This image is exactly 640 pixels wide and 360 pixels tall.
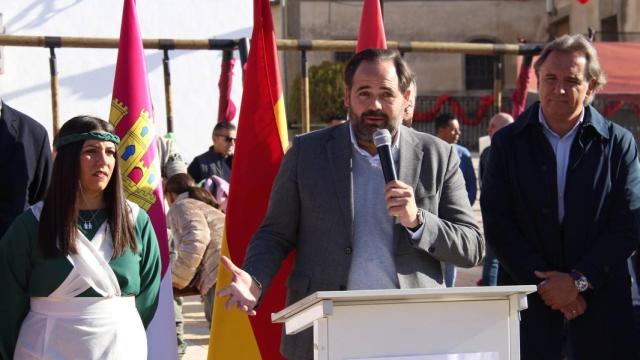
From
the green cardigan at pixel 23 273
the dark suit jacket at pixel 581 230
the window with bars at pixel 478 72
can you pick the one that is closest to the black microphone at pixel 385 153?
the dark suit jacket at pixel 581 230

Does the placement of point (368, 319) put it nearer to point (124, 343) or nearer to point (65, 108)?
point (124, 343)

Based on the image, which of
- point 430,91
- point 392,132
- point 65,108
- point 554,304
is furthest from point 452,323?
point 430,91

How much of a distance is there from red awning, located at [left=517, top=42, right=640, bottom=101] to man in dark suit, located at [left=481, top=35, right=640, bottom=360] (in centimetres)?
644

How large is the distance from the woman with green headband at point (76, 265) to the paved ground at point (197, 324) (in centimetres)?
400

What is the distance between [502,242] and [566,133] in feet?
1.73

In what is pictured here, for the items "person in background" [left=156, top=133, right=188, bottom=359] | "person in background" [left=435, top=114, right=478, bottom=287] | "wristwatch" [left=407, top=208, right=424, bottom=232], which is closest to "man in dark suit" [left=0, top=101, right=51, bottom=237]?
"wristwatch" [left=407, top=208, right=424, bottom=232]

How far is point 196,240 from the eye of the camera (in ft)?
24.3

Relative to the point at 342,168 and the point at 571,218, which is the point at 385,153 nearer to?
the point at 342,168

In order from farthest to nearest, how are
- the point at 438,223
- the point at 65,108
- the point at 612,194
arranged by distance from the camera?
1. the point at 65,108
2. the point at 612,194
3. the point at 438,223

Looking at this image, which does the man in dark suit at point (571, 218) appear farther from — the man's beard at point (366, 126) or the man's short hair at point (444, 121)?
the man's short hair at point (444, 121)

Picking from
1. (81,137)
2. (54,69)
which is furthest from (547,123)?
(54,69)

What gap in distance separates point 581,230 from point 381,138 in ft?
4.26

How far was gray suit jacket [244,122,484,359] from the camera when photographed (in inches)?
149

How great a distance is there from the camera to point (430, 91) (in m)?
37.9
